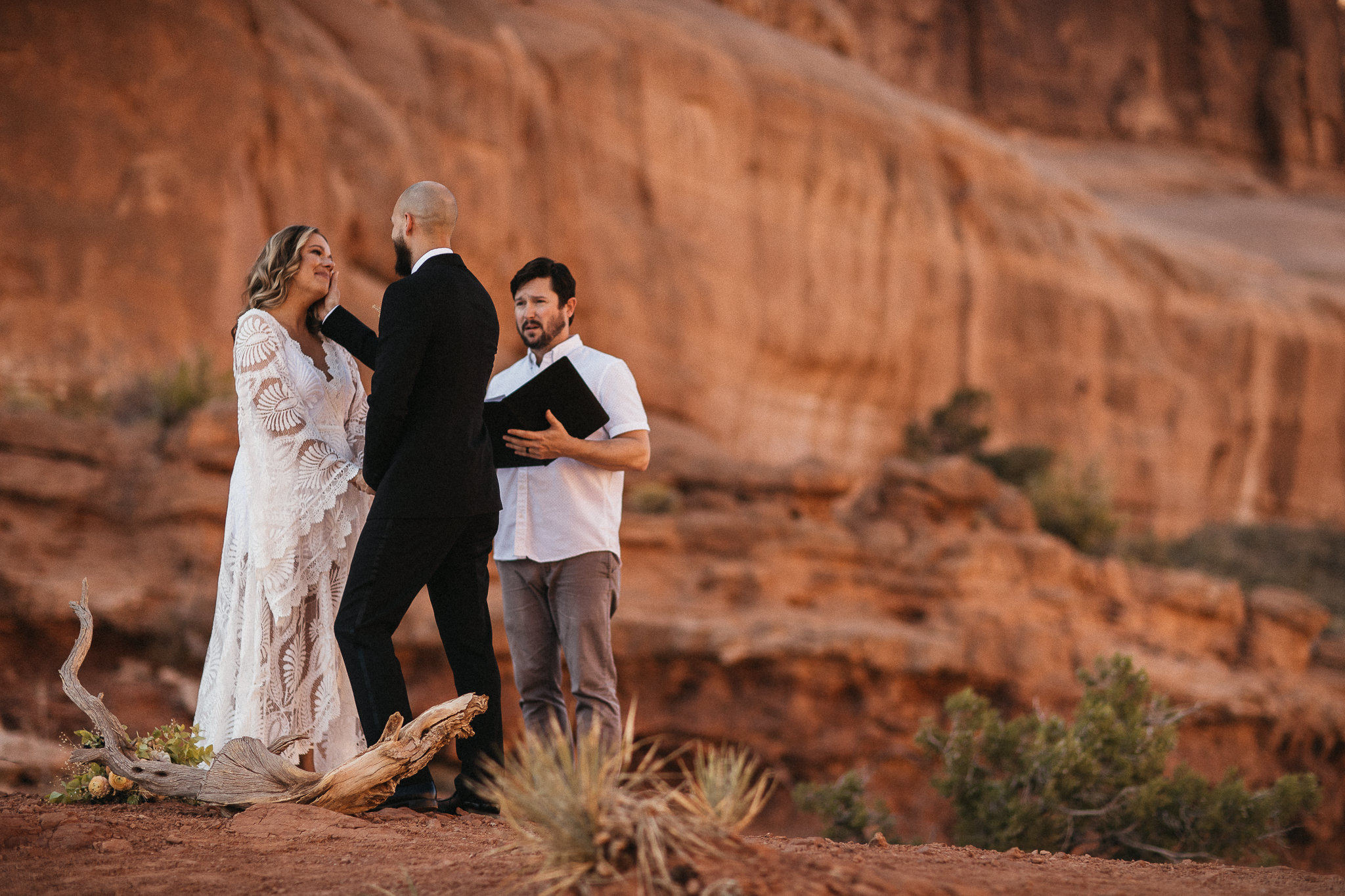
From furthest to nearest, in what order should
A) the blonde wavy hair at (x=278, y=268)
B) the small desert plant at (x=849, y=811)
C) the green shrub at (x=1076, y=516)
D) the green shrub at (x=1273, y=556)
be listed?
the green shrub at (x=1273, y=556), the green shrub at (x=1076, y=516), the small desert plant at (x=849, y=811), the blonde wavy hair at (x=278, y=268)

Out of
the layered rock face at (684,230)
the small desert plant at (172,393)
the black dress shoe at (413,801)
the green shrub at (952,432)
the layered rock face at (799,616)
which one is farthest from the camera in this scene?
the green shrub at (952,432)

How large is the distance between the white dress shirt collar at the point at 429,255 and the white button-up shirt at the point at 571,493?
1.70 ft

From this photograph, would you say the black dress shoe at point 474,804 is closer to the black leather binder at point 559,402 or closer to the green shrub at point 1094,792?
the black leather binder at point 559,402

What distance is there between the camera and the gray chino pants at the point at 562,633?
414cm

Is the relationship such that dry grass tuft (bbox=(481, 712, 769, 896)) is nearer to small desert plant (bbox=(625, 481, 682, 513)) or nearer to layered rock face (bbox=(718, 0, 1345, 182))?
small desert plant (bbox=(625, 481, 682, 513))

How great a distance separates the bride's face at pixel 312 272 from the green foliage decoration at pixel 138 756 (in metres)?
1.55

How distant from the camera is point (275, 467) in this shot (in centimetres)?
410

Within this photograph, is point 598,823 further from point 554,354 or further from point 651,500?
point 651,500

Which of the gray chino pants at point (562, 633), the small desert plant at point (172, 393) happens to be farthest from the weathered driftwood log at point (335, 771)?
the small desert plant at point (172, 393)

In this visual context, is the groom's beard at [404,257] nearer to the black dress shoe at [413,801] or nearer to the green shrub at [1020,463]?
the black dress shoe at [413,801]

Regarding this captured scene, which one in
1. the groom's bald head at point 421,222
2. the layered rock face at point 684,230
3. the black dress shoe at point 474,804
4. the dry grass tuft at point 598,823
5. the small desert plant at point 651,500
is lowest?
the black dress shoe at point 474,804

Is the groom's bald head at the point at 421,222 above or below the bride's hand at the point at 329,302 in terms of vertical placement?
above

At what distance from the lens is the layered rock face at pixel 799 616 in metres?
9.12

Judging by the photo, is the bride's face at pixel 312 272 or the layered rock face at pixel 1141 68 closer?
the bride's face at pixel 312 272
